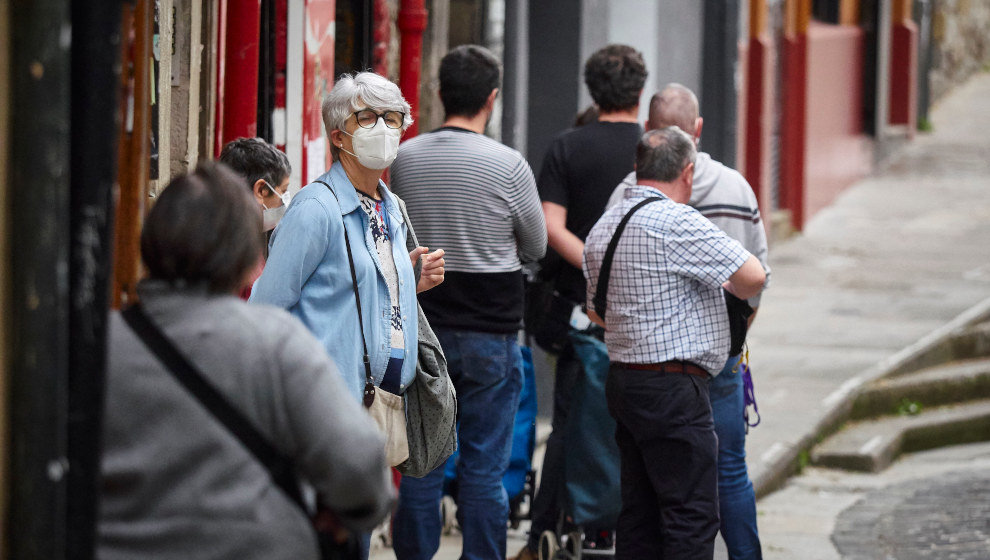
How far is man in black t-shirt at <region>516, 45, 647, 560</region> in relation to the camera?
5.41m

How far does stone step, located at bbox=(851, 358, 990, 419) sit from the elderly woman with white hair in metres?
5.17

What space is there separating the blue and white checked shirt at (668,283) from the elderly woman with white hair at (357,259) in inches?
32.6

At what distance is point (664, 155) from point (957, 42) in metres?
18.4

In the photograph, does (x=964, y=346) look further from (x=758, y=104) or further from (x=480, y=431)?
(x=480, y=431)

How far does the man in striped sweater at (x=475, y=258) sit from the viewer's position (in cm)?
491

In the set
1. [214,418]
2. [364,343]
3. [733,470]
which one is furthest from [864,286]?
[214,418]

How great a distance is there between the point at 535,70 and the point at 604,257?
375 cm

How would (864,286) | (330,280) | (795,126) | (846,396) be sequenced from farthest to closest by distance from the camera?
(795,126) → (864,286) → (846,396) → (330,280)

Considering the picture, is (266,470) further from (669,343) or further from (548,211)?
(548,211)

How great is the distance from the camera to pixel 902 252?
13219 millimetres

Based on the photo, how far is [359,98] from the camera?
3898 millimetres

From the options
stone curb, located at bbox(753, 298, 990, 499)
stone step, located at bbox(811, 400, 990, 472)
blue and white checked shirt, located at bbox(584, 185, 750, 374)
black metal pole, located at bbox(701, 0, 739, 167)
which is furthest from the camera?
black metal pole, located at bbox(701, 0, 739, 167)

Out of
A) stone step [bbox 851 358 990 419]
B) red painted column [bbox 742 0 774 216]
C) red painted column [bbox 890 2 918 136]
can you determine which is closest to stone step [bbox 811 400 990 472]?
stone step [bbox 851 358 990 419]

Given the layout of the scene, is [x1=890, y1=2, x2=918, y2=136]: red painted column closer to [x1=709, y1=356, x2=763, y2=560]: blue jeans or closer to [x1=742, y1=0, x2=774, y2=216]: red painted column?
[x1=742, y1=0, x2=774, y2=216]: red painted column
